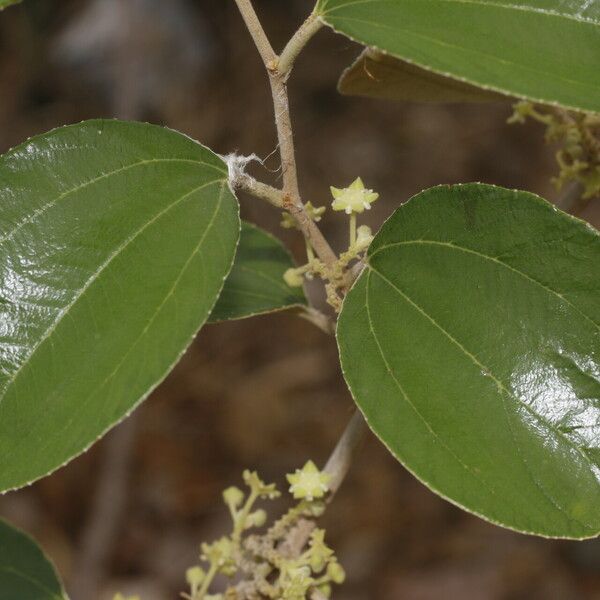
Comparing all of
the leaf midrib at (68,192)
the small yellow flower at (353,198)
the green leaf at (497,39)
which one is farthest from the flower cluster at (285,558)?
the green leaf at (497,39)

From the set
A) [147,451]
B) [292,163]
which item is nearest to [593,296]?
[292,163]

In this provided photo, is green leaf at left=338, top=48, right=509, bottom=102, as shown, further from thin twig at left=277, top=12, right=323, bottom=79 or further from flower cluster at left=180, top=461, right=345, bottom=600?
flower cluster at left=180, top=461, right=345, bottom=600

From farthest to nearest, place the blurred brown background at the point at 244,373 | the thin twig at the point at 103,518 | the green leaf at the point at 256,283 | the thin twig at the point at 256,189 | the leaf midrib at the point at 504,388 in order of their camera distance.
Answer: the blurred brown background at the point at 244,373 < the thin twig at the point at 103,518 < the green leaf at the point at 256,283 < the thin twig at the point at 256,189 < the leaf midrib at the point at 504,388

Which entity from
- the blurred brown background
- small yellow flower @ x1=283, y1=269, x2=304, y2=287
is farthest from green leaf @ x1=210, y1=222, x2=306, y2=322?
the blurred brown background

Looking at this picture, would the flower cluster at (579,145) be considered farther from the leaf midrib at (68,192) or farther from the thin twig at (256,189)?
the leaf midrib at (68,192)

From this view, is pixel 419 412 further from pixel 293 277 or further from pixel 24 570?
pixel 24 570

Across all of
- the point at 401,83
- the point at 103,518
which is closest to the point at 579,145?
the point at 401,83
